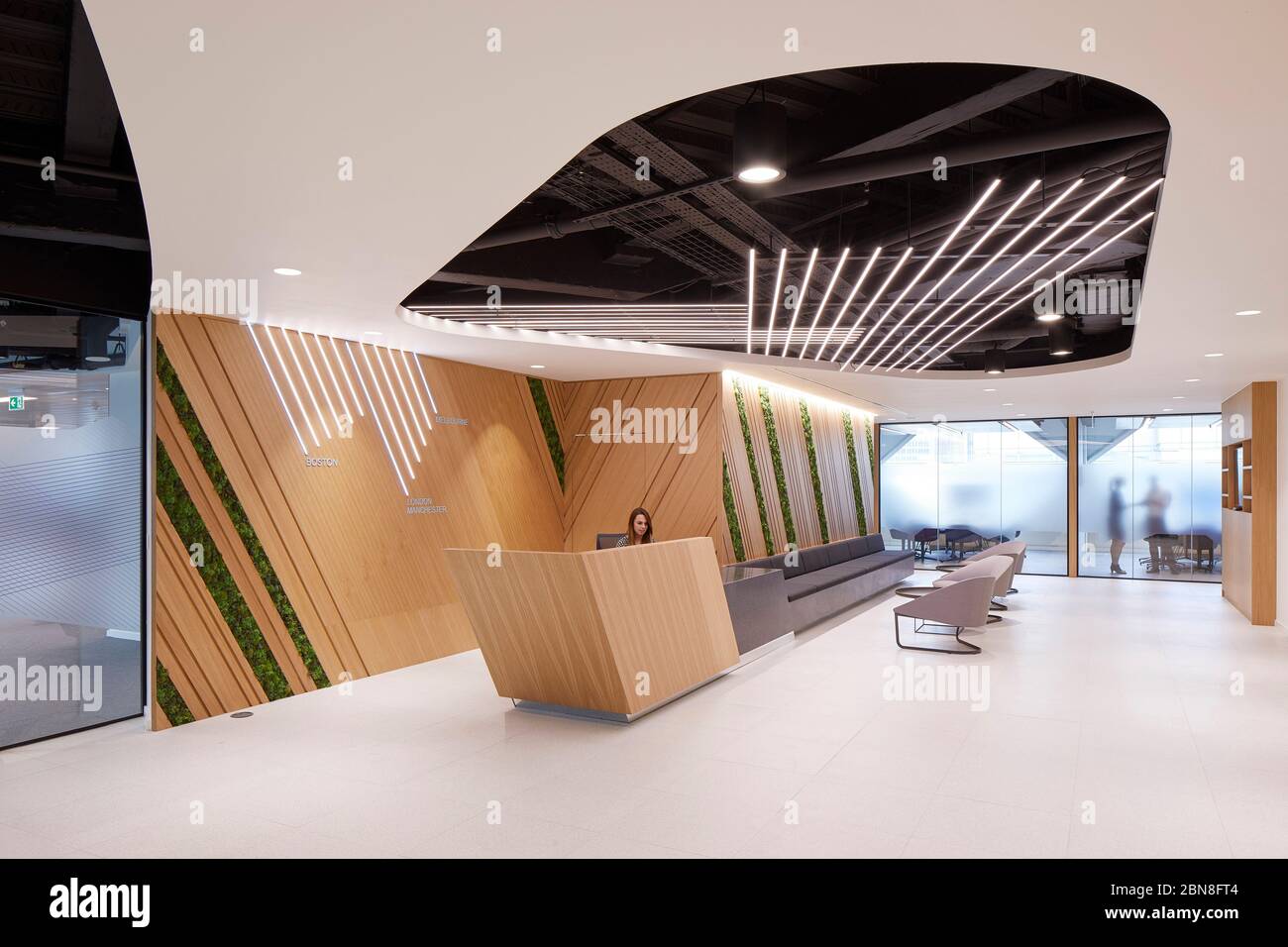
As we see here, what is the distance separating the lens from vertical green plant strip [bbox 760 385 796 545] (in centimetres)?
1177

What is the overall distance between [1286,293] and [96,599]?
339 inches

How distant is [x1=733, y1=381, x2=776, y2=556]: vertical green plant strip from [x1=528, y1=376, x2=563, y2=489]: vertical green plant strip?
2.34 m

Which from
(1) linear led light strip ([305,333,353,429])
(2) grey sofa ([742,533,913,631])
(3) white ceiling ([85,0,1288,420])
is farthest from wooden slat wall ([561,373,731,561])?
(3) white ceiling ([85,0,1288,420])

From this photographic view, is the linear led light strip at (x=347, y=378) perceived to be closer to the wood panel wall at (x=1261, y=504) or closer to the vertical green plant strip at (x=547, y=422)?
the vertical green plant strip at (x=547, y=422)

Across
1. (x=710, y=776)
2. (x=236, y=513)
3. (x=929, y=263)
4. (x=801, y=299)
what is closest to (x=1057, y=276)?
(x=929, y=263)

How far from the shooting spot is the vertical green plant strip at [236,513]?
6.25m

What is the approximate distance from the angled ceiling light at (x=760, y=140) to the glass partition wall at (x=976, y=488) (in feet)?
48.8

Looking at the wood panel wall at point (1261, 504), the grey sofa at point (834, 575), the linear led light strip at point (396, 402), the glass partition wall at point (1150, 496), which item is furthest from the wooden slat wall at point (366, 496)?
the glass partition wall at point (1150, 496)

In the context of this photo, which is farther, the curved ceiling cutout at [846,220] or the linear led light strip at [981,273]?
the linear led light strip at [981,273]

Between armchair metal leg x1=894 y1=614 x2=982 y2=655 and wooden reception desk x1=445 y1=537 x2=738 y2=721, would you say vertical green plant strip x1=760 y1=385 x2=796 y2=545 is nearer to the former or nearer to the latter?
armchair metal leg x1=894 y1=614 x2=982 y2=655

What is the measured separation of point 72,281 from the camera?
225 inches

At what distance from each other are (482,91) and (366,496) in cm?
553
